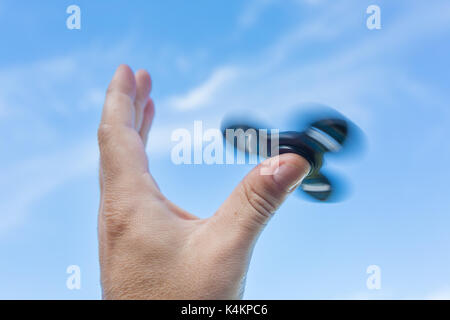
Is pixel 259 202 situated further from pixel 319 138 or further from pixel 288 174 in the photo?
pixel 319 138

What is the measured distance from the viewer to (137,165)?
213cm

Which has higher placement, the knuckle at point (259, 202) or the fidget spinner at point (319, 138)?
the fidget spinner at point (319, 138)

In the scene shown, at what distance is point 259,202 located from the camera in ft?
5.38

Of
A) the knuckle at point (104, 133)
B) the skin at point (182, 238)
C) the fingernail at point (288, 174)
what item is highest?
the knuckle at point (104, 133)

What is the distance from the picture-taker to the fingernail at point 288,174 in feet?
5.29

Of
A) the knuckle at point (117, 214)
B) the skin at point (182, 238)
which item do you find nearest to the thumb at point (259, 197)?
the skin at point (182, 238)

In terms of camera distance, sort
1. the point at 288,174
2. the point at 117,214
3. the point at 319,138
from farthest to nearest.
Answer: the point at 117,214, the point at 319,138, the point at 288,174

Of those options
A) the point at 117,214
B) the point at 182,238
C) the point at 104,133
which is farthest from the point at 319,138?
the point at 104,133

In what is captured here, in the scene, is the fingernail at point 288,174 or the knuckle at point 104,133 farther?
the knuckle at point 104,133

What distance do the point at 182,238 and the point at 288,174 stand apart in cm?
55

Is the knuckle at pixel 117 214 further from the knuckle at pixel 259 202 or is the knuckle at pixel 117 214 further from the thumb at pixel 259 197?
the knuckle at pixel 259 202
